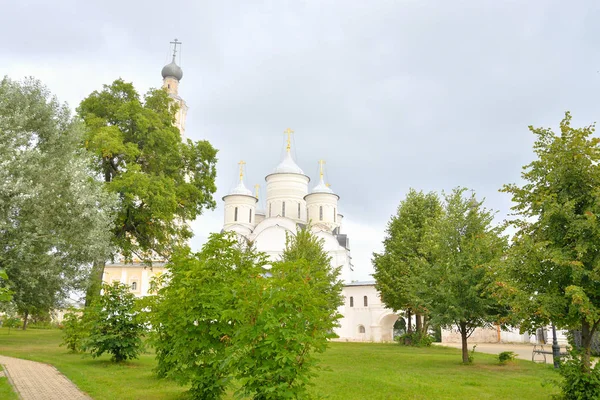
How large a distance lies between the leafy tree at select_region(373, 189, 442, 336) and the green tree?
34.1ft

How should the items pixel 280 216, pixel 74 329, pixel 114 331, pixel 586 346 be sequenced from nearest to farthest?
pixel 586 346 → pixel 114 331 → pixel 74 329 → pixel 280 216

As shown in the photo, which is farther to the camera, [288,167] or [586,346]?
[288,167]

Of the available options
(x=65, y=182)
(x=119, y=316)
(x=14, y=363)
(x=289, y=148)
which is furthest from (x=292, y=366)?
(x=289, y=148)

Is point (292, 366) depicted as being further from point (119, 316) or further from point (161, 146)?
point (161, 146)

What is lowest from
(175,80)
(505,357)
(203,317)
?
(505,357)

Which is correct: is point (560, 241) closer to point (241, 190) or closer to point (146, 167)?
point (146, 167)

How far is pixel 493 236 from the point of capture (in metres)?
16.9

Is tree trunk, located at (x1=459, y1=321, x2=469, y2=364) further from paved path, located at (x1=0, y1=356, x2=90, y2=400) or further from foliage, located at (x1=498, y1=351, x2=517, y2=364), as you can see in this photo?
paved path, located at (x1=0, y1=356, x2=90, y2=400)

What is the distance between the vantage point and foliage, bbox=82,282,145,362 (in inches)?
529

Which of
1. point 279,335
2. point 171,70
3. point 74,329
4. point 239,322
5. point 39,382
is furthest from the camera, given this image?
point 171,70

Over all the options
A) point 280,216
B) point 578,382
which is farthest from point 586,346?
point 280,216

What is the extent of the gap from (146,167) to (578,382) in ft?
69.7

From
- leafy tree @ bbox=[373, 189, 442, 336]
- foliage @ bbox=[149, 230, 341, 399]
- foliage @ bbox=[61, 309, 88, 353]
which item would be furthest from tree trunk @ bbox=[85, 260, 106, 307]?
leafy tree @ bbox=[373, 189, 442, 336]

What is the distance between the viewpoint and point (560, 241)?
10.2 m
